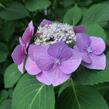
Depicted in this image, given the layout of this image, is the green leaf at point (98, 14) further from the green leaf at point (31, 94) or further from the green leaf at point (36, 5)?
the green leaf at point (31, 94)

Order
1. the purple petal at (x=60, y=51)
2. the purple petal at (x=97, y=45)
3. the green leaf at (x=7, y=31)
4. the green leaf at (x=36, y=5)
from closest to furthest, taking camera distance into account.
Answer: the purple petal at (x=60, y=51) → the purple petal at (x=97, y=45) → the green leaf at (x=36, y=5) → the green leaf at (x=7, y=31)

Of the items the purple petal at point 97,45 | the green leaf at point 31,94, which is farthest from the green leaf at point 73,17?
the green leaf at point 31,94

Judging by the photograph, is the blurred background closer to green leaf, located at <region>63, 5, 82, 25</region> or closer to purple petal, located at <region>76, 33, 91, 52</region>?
green leaf, located at <region>63, 5, 82, 25</region>

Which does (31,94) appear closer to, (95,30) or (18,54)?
(18,54)

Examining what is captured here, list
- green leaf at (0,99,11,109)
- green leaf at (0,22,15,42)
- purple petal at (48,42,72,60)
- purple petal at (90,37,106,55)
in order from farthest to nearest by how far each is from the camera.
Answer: green leaf at (0,22,15,42)
green leaf at (0,99,11,109)
purple petal at (90,37,106,55)
purple petal at (48,42,72,60)

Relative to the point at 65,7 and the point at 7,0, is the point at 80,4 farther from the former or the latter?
the point at 7,0

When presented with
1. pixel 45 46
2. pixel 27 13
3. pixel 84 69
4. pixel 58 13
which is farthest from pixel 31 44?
pixel 58 13

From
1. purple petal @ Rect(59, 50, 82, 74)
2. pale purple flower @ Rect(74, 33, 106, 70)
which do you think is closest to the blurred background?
pale purple flower @ Rect(74, 33, 106, 70)

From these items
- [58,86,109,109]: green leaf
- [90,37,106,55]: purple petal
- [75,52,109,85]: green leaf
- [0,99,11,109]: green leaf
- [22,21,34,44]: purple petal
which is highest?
[22,21,34,44]: purple petal
